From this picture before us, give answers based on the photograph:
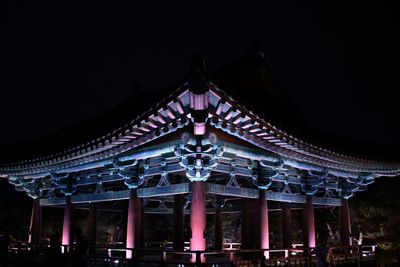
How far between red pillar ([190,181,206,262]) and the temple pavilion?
1.1 inches

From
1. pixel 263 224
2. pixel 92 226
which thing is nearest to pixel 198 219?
pixel 263 224

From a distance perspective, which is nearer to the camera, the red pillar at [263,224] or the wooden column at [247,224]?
the red pillar at [263,224]

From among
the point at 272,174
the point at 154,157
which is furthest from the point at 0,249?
the point at 272,174

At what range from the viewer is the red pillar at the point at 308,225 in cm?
1702

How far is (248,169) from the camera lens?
1510cm

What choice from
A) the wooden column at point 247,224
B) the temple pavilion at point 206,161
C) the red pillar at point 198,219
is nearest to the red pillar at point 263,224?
the temple pavilion at point 206,161

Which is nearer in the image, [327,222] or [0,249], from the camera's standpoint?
[0,249]

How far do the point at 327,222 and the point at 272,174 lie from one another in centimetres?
1700

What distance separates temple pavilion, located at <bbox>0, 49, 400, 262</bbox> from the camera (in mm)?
12000

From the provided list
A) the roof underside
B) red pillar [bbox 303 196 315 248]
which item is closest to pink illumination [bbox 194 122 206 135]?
the roof underside

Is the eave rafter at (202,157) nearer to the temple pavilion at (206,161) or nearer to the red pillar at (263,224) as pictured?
the temple pavilion at (206,161)

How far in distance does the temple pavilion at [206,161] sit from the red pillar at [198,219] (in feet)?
0.09

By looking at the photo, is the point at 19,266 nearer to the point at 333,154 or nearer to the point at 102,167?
the point at 102,167

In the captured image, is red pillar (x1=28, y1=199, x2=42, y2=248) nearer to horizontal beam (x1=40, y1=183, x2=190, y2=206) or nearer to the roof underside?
horizontal beam (x1=40, y1=183, x2=190, y2=206)
